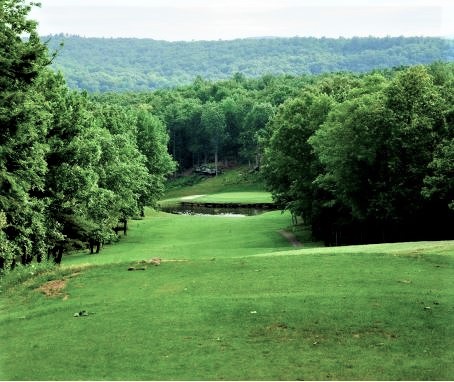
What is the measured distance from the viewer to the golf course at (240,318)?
18703mm

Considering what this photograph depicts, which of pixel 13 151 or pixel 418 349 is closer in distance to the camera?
pixel 418 349

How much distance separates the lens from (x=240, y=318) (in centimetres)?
2333

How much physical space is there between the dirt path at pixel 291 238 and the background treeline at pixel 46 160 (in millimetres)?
15545

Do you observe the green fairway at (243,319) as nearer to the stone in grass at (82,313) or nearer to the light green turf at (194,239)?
the stone in grass at (82,313)

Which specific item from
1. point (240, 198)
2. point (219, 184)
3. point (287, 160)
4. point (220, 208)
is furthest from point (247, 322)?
point (219, 184)

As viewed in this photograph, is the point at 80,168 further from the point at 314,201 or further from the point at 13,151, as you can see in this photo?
the point at 314,201

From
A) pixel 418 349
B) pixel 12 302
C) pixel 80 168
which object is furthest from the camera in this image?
pixel 80 168

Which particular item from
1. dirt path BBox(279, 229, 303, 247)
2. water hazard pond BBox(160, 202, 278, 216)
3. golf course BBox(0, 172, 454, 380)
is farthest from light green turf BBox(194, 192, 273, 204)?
golf course BBox(0, 172, 454, 380)

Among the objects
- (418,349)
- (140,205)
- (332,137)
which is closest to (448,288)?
(418,349)

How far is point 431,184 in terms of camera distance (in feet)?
153

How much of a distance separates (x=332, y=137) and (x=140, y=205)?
3343cm

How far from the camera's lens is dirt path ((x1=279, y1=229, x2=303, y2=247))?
207 feet

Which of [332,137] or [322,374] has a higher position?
[332,137]

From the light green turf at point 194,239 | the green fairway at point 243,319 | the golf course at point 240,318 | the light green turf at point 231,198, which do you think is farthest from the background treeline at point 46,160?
the light green turf at point 231,198
